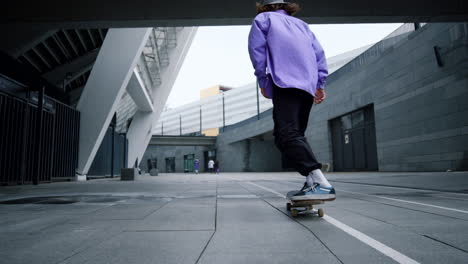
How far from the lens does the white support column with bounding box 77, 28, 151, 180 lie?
1428cm

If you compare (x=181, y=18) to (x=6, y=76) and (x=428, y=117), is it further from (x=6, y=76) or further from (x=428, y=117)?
(x=428, y=117)

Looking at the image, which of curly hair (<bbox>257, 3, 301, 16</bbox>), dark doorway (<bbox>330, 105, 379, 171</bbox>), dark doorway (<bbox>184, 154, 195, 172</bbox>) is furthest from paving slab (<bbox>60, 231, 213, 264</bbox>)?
dark doorway (<bbox>184, 154, 195, 172</bbox>)

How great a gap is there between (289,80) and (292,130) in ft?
1.45

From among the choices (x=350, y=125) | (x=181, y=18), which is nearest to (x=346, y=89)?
(x=350, y=125)

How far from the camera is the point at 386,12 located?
932cm

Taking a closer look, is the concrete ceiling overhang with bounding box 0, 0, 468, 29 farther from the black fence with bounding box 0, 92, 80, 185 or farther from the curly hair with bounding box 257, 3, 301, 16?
the curly hair with bounding box 257, 3, 301, 16

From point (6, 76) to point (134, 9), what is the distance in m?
4.37

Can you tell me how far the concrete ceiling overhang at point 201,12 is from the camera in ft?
28.4

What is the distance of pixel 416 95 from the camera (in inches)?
707

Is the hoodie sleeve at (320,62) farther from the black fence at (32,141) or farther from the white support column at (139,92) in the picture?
the white support column at (139,92)

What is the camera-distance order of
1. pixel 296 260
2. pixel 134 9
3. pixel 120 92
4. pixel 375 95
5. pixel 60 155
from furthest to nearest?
pixel 375 95
pixel 120 92
pixel 60 155
pixel 134 9
pixel 296 260

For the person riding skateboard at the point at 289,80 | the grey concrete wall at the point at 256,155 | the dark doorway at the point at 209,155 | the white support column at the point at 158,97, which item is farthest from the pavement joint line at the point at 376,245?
the dark doorway at the point at 209,155

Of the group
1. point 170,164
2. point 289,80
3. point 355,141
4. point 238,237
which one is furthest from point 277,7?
point 170,164

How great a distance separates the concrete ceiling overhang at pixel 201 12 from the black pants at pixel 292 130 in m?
6.80
